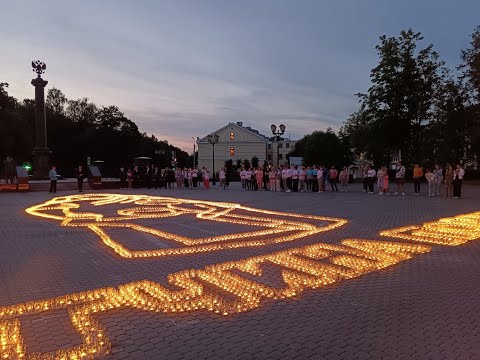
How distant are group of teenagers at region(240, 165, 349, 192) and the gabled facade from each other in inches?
2966

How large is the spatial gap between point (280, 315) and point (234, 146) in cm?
10277

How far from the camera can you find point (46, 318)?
5.30 metres

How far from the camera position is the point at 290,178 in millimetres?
28594

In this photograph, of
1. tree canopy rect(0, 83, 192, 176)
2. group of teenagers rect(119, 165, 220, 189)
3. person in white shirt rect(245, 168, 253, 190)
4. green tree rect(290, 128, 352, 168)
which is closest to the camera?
person in white shirt rect(245, 168, 253, 190)

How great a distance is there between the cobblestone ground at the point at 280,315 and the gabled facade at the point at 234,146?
97093mm

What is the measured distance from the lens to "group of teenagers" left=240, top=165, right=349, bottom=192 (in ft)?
92.2

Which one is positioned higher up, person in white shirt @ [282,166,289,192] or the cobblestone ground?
person in white shirt @ [282,166,289,192]

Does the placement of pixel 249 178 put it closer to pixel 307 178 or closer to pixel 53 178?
pixel 307 178

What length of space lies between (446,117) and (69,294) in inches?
1852

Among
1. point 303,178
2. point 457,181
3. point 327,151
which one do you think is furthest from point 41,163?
point 327,151

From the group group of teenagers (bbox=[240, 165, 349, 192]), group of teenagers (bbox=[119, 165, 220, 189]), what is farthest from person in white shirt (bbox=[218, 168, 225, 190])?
group of teenagers (bbox=[240, 165, 349, 192])

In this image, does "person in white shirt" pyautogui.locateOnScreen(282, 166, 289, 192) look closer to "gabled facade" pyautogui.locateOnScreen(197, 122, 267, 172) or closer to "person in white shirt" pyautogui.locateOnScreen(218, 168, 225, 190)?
"person in white shirt" pyautogui.locateOnScreen(218, 168, 225, 190)

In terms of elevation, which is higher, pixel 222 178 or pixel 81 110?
pixel 81 110

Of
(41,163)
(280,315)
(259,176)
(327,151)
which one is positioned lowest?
(280,315)
